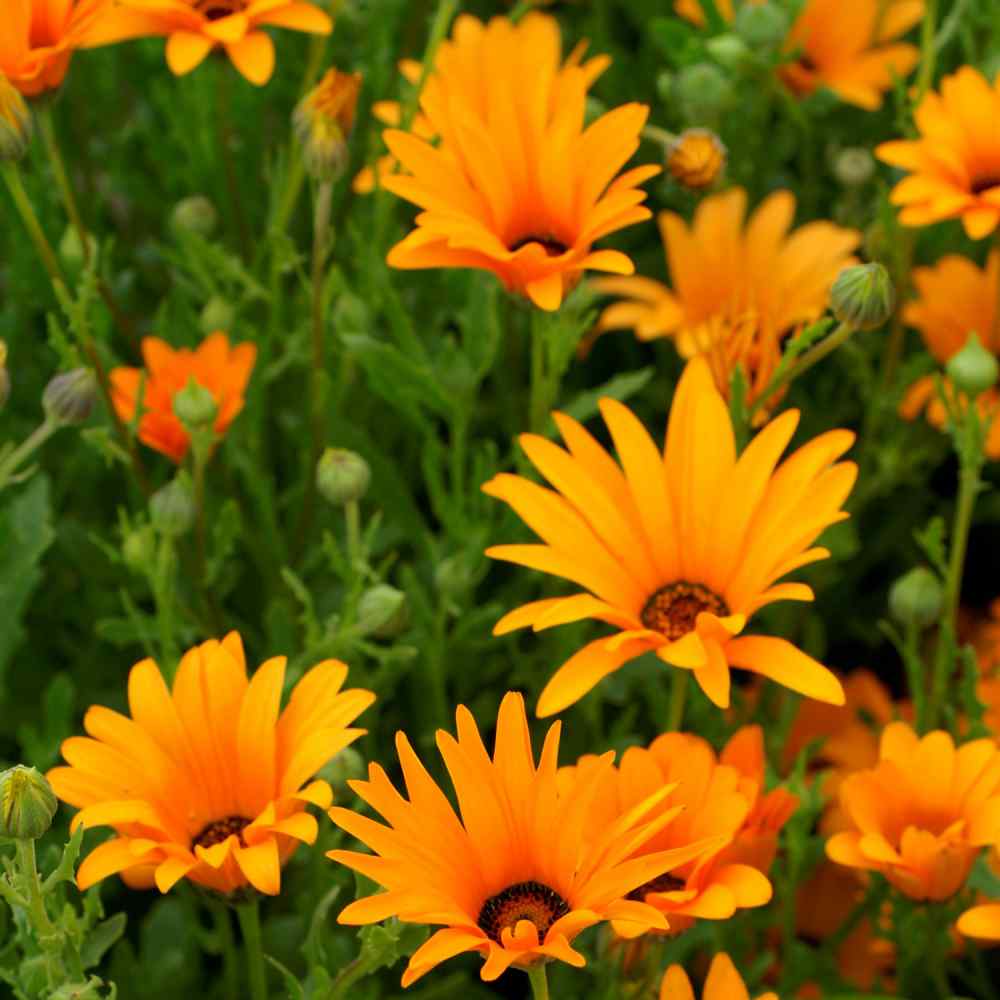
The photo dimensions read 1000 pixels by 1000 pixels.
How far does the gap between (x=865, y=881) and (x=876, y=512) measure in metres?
0.41

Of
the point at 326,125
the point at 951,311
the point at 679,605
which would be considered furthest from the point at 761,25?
the point at 679,605

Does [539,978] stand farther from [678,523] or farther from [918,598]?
[918,598]

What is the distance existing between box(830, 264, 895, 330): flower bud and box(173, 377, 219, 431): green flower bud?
13.9 inches

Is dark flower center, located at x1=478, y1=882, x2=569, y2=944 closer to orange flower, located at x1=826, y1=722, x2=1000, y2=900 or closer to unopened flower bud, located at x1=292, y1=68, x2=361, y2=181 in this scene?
orange flower, located at x1=826, y1=722, x2=1000, y2=900

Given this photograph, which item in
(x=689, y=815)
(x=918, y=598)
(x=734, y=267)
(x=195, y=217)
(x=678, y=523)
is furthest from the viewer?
(x=734, y=267)

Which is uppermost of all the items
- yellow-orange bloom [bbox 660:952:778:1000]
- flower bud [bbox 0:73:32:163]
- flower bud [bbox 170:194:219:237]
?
flower bud [bbox 0:73:32:163]

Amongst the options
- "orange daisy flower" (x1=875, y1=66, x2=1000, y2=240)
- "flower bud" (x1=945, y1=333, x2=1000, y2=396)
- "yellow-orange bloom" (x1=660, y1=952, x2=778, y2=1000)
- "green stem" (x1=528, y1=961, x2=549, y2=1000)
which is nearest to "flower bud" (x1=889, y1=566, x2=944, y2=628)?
"flower bud" (x1=945, y1=333, x2=1000, y2=396)

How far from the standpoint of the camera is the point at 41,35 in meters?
1.05

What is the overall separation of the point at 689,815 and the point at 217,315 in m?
0.50

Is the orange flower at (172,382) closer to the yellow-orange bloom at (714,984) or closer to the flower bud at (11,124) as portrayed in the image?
the flower bud at (11,124)

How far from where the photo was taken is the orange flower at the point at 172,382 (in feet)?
3.61

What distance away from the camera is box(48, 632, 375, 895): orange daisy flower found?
79cm

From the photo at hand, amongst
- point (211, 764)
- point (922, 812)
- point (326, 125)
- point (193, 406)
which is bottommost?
point (922, 812)

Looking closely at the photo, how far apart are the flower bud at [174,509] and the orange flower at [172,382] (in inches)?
2.8
